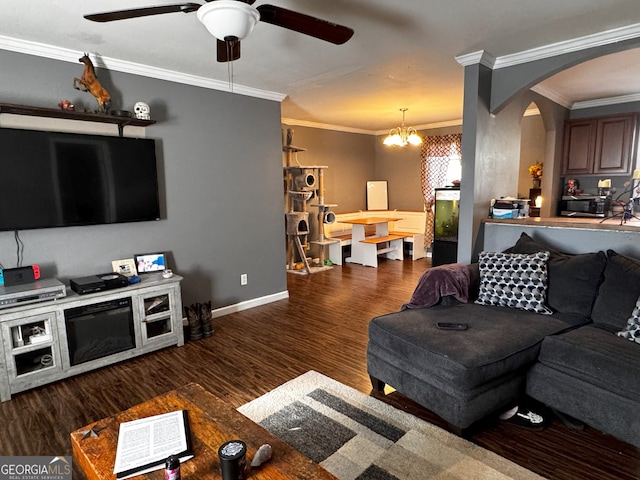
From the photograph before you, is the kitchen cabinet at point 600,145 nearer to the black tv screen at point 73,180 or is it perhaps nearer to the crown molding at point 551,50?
the crown molding at point 551,50

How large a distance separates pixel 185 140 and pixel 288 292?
2.27 metres

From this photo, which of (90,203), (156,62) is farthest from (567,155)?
(90,203)

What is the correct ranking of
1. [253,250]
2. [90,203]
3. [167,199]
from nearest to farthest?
1. [90,203]
2. [167,199]
3. [253,250]

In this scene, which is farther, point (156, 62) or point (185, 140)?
point (185, 140)

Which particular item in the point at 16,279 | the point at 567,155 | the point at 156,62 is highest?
the point at 156,62

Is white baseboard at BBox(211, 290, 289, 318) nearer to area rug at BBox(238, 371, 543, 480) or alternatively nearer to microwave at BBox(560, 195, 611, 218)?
area rug at BBox(238, 371, 543, 480)

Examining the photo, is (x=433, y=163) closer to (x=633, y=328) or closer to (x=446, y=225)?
(x=446, y=225)

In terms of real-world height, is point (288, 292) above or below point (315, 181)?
below

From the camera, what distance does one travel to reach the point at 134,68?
3197mm

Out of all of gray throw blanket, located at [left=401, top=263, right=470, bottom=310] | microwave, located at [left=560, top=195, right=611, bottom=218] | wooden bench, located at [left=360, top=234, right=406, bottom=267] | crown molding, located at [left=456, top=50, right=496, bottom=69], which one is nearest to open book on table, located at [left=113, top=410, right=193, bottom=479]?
gray throw blanket, located at [left=401, top=263, right=470, bottom=310]

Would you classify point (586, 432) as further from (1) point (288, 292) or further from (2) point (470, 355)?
(1) point (288, 292)

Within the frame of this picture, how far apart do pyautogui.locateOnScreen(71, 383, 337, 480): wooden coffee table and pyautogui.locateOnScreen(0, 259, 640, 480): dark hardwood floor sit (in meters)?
0.68

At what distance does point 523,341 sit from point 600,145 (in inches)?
156

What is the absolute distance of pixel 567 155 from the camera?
4.95 metres
